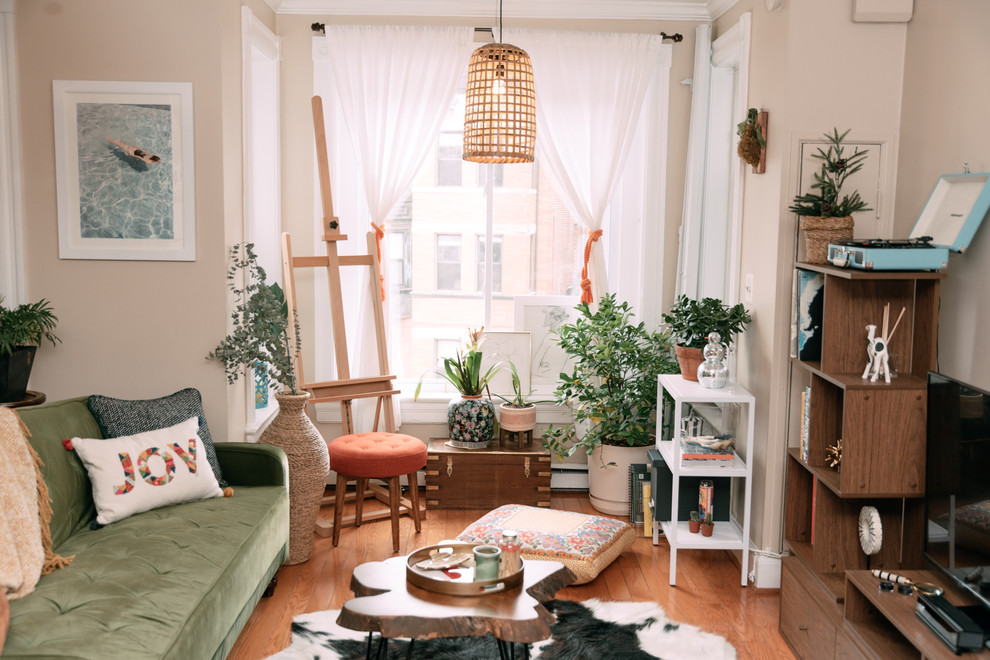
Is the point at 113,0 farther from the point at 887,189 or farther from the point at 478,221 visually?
the point at 887,189

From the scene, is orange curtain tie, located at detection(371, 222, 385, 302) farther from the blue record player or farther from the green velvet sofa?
the blue record player

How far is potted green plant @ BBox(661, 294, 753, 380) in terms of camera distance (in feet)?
12.3

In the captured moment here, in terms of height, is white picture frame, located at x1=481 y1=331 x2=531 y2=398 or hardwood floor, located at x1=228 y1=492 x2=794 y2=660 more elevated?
white picture frame, located at x1=481 y1=331 x2=531 y2=398

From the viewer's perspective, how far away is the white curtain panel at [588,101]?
4609mm

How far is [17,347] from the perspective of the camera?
3.24 m

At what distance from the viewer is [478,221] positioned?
4.91 metres

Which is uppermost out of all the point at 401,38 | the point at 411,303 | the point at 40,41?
the point at 401,38

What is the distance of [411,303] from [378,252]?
0.39m

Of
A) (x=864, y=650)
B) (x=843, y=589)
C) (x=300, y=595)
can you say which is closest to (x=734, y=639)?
(x=843, y=589)

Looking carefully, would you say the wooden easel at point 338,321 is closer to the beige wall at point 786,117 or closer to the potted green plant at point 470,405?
the potted green plant at point 470,405

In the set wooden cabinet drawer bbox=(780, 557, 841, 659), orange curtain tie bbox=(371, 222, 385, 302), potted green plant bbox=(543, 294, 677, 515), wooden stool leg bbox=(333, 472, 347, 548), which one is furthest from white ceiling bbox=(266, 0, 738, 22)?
wooden cabinet drawer bbox=(780, 557, 841, 659)

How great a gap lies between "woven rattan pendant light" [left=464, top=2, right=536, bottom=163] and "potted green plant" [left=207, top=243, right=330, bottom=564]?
3.92 feet

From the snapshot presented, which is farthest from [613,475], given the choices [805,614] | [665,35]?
[665,35]

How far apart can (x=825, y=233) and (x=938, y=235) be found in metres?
0.39
